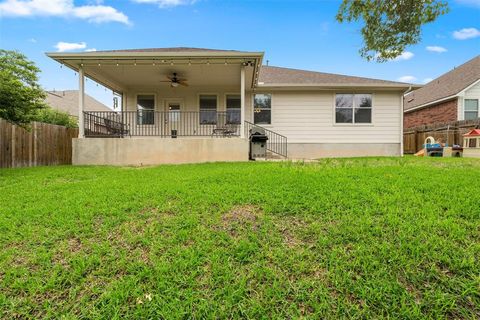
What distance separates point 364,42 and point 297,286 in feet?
26.3

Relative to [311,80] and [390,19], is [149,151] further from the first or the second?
[390,19]

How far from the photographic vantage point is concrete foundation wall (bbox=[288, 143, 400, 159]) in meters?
12.7

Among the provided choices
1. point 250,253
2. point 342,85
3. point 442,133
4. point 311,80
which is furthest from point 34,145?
point 442,133

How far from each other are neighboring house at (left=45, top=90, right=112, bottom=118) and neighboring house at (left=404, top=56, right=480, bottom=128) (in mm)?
26406

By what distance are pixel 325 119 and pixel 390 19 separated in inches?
219

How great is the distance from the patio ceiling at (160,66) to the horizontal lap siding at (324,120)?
6.37 feet

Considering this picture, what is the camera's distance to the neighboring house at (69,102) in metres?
24.8

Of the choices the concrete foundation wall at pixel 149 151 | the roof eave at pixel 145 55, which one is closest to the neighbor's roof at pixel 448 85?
the roof eave at pixel 145 55

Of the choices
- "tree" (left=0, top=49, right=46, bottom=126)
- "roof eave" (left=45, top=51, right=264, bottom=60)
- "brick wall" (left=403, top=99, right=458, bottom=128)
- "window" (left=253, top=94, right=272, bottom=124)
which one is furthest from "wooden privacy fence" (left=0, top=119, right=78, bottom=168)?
"brick wall" (left=403, top=99, right=458, bottom=128)

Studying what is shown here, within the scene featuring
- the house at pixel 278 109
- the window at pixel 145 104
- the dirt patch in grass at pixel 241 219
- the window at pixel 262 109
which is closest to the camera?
the dirt patch in grass at pixel 241 219

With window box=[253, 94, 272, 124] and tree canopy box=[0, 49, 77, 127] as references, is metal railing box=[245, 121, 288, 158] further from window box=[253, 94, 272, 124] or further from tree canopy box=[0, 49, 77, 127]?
tree canopy box=[0, 49, 77, 127]

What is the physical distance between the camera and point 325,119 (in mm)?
12734

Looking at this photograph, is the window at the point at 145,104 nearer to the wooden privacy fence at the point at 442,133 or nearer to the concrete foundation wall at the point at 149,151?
the concrete foundation wall at the point at 149,151

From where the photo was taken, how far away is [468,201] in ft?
11.1
